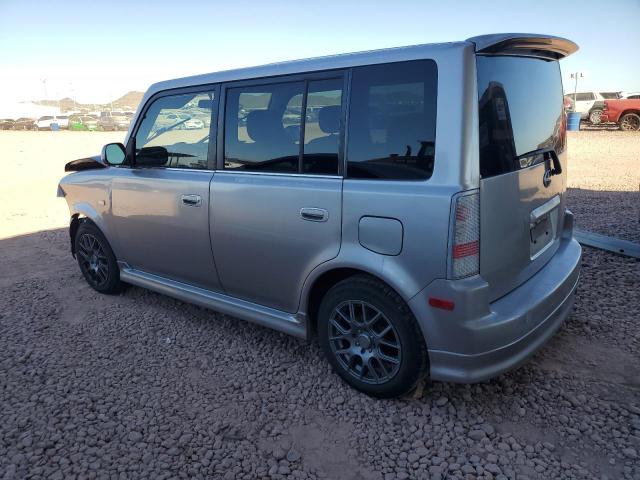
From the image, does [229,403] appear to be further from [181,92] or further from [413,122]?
[181,92]

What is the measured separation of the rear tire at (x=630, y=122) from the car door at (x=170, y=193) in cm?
2379

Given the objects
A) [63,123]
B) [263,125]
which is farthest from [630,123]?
[63,123]

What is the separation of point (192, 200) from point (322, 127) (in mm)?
1159

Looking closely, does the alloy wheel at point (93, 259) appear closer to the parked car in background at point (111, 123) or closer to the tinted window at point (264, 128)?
the tinted window at point (264, 128)

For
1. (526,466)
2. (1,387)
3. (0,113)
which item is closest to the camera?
(526,466)

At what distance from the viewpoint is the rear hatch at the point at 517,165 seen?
235 cm

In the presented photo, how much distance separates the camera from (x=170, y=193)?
355cm

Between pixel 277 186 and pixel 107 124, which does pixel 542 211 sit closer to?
pixel 277 186

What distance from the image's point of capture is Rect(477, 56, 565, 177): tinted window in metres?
2.34

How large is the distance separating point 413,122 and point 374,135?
9.0 inches

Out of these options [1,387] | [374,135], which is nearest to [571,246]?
[374,135]

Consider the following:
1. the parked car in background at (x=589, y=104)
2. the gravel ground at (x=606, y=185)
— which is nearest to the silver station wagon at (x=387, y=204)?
the gravel ground at (x=606, y=185)

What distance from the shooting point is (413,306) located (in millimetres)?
2451

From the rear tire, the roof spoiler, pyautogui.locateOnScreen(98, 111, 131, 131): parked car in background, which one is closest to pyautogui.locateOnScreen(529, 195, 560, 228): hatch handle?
the roof spoiler
